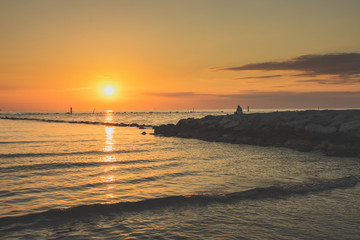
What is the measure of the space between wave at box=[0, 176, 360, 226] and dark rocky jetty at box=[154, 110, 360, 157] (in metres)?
10.1

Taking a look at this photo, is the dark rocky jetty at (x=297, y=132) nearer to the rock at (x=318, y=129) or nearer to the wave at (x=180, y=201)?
the rock at (x=318, y=129)

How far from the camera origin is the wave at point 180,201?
8.09m

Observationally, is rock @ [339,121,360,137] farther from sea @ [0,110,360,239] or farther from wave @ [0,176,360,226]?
wave @ [0,176,360,226]

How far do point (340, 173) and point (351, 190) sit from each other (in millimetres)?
3488

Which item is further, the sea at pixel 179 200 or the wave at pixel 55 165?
the wave at pixel 55 165

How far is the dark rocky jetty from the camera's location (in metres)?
21.5

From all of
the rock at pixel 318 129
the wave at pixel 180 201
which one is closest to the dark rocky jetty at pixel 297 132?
the rock at pixel 318 129

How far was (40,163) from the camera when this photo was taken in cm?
1650

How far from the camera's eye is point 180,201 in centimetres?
936

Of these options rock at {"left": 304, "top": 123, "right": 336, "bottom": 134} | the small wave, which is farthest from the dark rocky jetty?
the small wave

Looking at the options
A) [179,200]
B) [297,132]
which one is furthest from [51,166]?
[297,132]

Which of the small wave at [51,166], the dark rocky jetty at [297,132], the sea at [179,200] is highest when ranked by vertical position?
the dark rocky jetty at [297,132]

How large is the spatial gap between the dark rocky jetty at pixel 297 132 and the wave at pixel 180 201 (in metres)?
10.1

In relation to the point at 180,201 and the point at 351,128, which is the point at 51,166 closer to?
the point at 180,201
